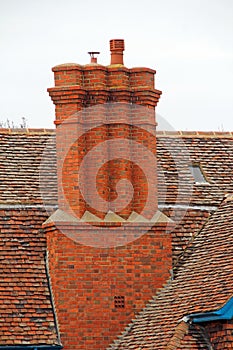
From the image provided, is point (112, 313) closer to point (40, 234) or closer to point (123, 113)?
point (40, 234)

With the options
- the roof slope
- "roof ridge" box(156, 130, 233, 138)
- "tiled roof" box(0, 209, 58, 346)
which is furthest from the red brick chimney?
"roof ridge" box(156, 130, 233, 138)

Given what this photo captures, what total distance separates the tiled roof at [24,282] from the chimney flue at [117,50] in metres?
3.73

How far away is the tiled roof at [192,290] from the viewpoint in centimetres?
2483

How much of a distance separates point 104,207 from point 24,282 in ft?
7.66

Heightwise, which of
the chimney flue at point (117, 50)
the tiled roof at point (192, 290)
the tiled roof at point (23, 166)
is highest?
the chimney flue at point (117, 50)

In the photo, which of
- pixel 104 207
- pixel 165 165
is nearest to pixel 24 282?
pixel 104 207

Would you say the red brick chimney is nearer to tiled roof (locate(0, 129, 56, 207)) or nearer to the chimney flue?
the chimney flue

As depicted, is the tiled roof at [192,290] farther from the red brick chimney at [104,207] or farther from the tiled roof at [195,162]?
the tiled roof at [195,162]

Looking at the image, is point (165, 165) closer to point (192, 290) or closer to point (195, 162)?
point (195, 162)

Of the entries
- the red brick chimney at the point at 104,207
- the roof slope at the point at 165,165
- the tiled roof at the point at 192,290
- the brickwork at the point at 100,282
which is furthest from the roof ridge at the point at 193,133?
the brickwork at the point at 100,282

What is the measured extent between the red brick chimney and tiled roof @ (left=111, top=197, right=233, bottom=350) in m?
0.48

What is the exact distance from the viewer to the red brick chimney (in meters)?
27.1

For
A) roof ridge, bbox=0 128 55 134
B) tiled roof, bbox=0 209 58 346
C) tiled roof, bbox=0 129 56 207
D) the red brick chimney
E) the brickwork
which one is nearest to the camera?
tiled roof, bbox=0 209 58 346

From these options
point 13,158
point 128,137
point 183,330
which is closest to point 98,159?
point 128,137
